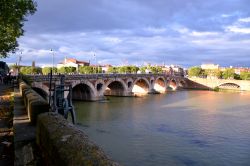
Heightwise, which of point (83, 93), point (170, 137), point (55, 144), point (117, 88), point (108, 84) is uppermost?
point (55, 144)

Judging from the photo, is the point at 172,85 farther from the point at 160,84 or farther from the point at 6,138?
the point at 6,138

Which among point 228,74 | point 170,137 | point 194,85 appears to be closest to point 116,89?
point 170,137

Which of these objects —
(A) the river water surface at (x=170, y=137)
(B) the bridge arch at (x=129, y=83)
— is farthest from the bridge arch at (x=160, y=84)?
(A) the river water surface at (x=170, y=137)

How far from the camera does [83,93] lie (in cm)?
6606

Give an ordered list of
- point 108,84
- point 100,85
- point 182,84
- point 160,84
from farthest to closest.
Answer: point 182,84
point 160,84
point 108,84
point 100,85

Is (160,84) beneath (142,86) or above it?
above

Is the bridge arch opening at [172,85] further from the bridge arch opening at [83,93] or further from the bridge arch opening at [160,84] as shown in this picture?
the bridge arch opening at [83,93]

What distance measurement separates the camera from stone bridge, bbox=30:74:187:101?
4931cm

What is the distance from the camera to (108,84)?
73562 mm

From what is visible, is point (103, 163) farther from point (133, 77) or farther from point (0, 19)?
point (133, 77)

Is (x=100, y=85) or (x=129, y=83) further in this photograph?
(x=129, y=83)

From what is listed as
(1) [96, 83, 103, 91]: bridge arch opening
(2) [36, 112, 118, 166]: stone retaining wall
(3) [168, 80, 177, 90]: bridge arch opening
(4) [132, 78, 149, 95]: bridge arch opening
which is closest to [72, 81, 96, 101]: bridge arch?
(1) [96, 83, 103, 91]: bridge arch opening

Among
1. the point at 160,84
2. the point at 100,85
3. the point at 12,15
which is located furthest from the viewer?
the point at 160,84

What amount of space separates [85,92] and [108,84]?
346 inches
